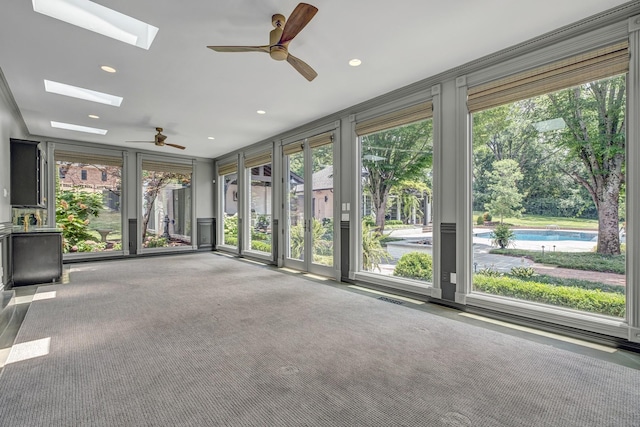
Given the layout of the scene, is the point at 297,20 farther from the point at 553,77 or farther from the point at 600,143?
the point at 600,143

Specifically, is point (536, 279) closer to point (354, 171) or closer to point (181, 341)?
point (354, 171)

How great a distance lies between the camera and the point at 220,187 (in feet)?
30.2

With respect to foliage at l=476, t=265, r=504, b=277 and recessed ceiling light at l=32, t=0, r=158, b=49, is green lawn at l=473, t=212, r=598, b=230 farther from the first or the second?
recessed ceiling light at l=32, t=0, r=158, b=49

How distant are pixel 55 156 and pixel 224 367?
7420 mm

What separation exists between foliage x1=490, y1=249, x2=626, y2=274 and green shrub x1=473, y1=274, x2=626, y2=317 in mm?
215

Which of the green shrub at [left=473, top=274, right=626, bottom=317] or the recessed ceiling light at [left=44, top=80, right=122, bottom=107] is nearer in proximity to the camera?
the green shrub at [left=473, top=274, right=626, bottom=317]

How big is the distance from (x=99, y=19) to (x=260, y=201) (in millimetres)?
4928

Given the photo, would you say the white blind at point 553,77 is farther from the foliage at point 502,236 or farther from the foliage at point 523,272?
the foliage at point 523,272

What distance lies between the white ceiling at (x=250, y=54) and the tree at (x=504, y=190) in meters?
1.25

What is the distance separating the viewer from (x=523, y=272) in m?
3.37

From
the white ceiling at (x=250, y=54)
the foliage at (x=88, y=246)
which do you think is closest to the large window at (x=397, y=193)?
the white ceiling at (x=250, y=54)

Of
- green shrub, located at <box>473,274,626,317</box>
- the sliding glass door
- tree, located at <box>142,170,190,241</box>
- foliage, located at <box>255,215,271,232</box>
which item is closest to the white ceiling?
the sliding glass door

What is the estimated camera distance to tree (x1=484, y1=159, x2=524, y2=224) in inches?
134

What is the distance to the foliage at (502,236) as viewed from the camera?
346cm
